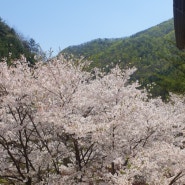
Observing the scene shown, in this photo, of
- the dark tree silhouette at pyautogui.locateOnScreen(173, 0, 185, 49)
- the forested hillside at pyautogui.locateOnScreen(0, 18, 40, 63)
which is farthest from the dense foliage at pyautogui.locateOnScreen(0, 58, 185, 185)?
the forested hillside at pyautogui.locateOnScreen(0, 18, 40, 63)

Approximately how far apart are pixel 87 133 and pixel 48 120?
3.81 feet

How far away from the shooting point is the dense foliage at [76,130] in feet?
30.8

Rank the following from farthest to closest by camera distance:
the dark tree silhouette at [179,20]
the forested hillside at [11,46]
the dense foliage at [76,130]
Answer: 1. the forested hillside at [11,46]
2. the dense foliage at [76,130]
3. the dark tree silhouette at [179,20]

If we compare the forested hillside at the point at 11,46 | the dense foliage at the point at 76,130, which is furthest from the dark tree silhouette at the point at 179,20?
the forested hillside at the point at 11,46

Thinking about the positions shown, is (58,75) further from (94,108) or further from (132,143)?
(132,143)

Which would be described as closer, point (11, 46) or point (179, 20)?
point (179, 20)

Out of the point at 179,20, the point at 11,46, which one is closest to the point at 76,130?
the point at 179,20

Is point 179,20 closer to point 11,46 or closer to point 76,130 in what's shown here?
point 76,130

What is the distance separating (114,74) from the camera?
40.2 feet

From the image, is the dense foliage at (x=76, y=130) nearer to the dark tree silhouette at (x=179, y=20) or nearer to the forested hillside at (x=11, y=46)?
the dark tree silhouette at (x=179, y=20)

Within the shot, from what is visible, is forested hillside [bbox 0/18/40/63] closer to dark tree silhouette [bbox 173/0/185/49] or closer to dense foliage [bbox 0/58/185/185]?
dense foliage [bbox 0/58/185/185]

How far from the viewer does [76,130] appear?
8773 millimetres

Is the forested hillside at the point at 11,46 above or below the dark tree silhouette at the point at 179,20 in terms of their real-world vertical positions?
above

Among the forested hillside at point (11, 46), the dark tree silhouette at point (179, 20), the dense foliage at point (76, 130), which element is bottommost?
the dense foliage at point (76, 130)
